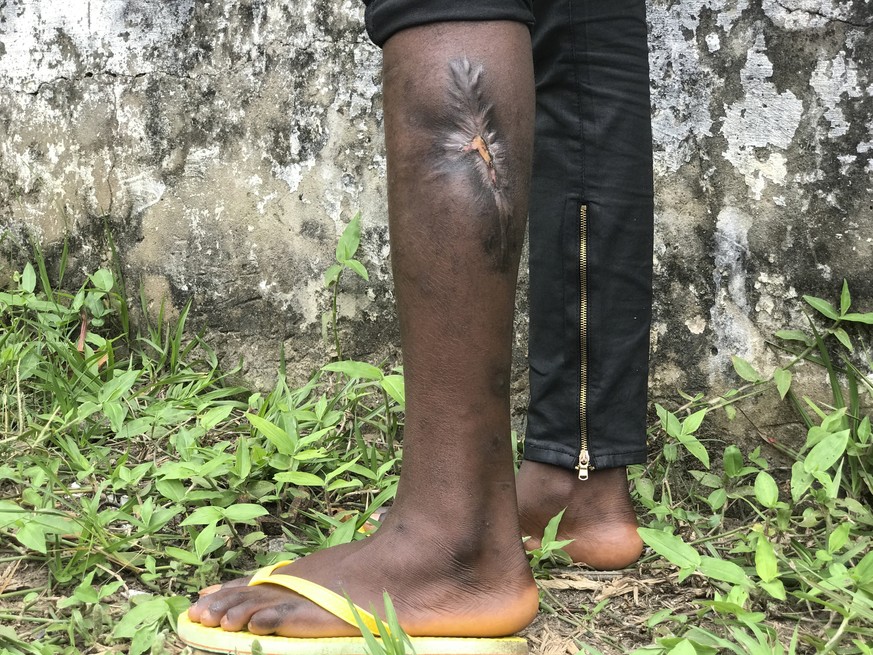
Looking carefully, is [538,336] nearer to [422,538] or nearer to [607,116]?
A: [607,116]

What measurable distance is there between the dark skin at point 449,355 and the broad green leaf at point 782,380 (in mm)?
948

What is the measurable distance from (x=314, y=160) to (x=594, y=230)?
93 cm

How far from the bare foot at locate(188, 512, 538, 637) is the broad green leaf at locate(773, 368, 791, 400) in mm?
964

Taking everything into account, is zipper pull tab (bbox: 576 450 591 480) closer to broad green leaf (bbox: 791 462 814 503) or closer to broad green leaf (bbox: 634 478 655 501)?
broad green leaf (bbox: 634 478 655 501)

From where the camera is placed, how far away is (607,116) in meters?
1.61

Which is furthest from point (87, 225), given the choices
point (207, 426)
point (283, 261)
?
point (207, 426)

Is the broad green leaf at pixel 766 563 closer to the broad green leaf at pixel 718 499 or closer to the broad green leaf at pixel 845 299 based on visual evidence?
the broad green leaf at pixel 718 499

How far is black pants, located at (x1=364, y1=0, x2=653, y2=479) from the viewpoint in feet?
5.25

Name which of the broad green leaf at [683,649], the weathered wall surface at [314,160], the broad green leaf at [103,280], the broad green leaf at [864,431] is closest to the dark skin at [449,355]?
the broad green leaf at [683,649]

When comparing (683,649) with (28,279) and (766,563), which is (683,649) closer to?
(766,563)

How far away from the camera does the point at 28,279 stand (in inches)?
92.7

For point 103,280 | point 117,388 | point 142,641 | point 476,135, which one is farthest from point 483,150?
point 103,280

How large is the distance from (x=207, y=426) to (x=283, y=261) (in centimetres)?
67

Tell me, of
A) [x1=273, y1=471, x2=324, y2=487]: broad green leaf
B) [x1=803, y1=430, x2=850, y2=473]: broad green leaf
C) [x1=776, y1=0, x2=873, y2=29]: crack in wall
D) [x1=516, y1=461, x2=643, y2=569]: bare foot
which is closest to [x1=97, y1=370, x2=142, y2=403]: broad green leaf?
[x1=273, y1=471, x2=324, y2=487]: broad green leaf
